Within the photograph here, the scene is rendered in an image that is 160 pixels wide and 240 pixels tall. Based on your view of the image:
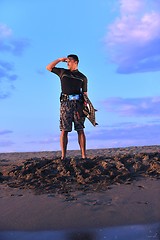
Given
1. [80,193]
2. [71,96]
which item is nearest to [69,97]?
[71,96]

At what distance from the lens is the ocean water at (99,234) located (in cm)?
484

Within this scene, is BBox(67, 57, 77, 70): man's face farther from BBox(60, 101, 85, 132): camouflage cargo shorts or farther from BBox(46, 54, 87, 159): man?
BBox(60, 101, 85, 132): camouflage cargo shorts

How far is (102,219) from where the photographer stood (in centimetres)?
547

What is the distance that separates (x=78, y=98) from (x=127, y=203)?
2900 mm

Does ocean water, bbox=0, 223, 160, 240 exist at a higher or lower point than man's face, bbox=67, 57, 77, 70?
lower

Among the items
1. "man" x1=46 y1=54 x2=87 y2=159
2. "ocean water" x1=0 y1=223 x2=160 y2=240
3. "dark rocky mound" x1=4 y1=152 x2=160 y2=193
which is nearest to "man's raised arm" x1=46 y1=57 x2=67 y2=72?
"man" x1=46 y1=54 x2=87 y2=159

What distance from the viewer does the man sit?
26.6 ft

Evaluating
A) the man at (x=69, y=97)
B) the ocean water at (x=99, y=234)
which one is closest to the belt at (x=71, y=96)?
the man at (x=69, y=97)

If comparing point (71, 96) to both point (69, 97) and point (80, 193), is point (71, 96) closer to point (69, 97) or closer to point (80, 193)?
point (69, 97)

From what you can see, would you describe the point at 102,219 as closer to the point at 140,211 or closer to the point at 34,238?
the point at 140,211

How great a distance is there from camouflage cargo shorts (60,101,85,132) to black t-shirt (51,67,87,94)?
261 mm

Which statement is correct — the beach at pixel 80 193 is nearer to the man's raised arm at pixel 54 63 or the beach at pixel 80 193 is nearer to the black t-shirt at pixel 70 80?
the black t-shirt at pixel 70 80

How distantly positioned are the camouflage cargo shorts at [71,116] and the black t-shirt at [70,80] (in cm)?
26

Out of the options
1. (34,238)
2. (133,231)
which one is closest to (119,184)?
(133,231)
